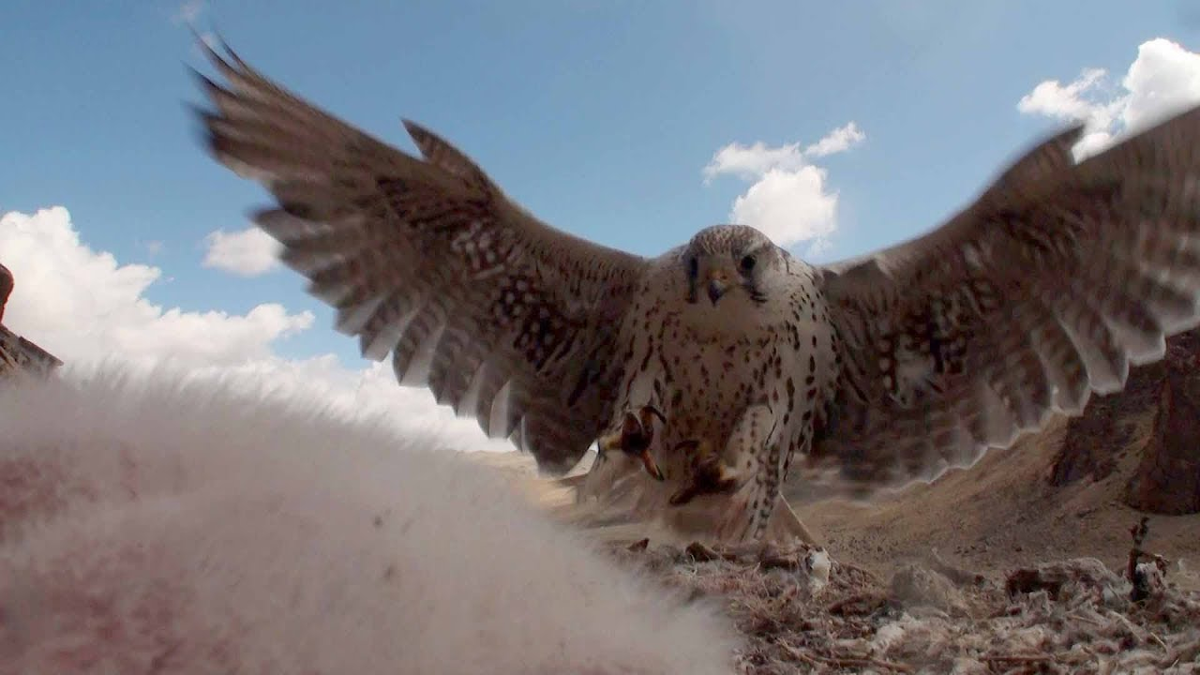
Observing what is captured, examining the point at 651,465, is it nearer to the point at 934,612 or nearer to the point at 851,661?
the point at 934,612

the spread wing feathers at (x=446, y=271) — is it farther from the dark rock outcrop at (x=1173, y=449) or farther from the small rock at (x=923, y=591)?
the dark rock outcrop at (x=1173, y=449)

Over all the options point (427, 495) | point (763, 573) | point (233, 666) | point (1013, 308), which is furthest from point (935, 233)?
point (233, 666)

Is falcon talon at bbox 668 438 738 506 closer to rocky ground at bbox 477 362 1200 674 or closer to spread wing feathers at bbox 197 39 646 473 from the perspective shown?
rocky ground at bbox 477 362 1200 674

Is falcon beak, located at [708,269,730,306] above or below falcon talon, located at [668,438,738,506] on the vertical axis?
above

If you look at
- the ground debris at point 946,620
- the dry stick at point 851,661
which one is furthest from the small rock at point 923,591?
the dry stick at point 851,661

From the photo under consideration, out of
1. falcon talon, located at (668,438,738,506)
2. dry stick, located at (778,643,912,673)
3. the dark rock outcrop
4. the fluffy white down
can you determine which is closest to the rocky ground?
dry stick, located at (778,643,912,673)

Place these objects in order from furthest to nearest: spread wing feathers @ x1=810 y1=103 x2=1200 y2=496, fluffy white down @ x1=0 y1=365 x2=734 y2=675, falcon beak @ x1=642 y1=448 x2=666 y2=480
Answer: spread wing feathers @ x1=810 y1=103 x2=1200 y2=496
falcon beak @ x1=642 y1=448 x2=666 y2=480
fluffy white down @ x1=0 y1=365 x2=734 y2=675

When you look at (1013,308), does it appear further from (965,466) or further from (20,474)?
(20,474)
